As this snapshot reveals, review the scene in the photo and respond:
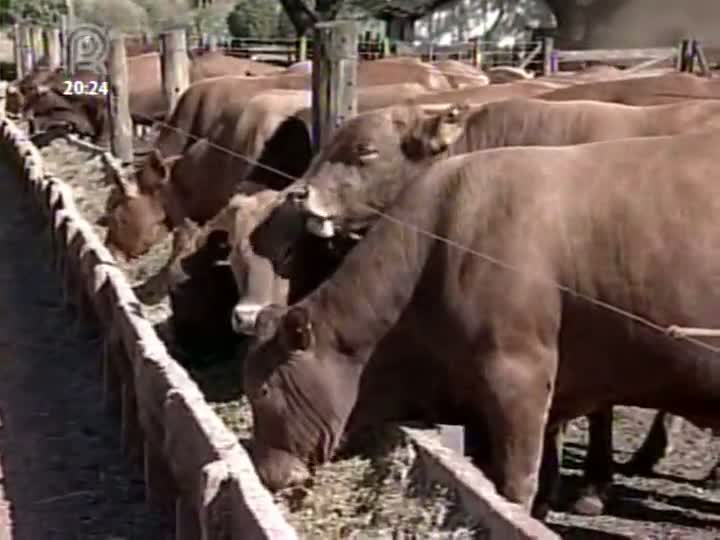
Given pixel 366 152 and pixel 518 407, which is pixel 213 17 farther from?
pixel 518 407

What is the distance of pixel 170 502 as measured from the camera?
6.01 metres

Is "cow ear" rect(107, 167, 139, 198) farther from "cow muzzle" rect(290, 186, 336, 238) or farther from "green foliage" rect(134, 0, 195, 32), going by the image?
"green foliage" rect(134, 0, 195, 32)

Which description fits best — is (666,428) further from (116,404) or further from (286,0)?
(286,0)

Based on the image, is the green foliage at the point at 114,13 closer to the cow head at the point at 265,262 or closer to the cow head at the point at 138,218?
the cow head at the point at 138,218

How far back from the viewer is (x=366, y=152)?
25.0 feet

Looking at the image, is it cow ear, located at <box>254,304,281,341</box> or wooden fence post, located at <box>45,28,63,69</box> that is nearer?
cow ear, located at <box>254,304,281,341</box>

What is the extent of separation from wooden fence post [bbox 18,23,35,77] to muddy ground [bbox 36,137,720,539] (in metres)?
21.0

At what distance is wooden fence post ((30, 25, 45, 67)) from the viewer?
30697mm

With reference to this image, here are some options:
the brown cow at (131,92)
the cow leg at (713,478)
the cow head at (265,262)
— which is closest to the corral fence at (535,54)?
the brown cow at (131,92)

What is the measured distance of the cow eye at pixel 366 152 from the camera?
761 cm

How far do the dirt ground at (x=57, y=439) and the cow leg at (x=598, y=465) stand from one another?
7.22 ft

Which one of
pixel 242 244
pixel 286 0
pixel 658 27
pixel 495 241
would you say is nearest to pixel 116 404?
pixel 242 244

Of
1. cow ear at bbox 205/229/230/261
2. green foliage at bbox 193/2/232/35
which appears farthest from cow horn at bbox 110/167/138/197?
green foliage at bbox 193/2/232/35

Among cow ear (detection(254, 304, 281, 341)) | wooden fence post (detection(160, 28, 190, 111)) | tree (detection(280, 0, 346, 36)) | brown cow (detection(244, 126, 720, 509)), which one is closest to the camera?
brown cow (detection(244, 126, 720, 509))
